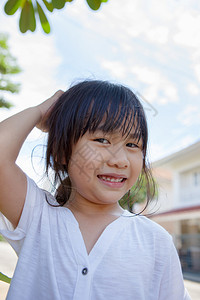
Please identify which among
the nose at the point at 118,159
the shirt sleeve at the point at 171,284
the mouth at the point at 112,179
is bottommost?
Result: the shirt sleeve at the point at 171,284

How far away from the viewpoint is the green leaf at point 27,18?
1529mm

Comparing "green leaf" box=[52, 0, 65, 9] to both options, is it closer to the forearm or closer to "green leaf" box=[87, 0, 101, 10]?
"green leaf" box=[87, 0, 101, 10]

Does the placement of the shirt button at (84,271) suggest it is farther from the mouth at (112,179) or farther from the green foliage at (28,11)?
the green foliage at (28,11)

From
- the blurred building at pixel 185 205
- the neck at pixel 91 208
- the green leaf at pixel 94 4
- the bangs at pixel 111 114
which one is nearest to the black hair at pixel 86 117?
the bangs at pixel 111 114

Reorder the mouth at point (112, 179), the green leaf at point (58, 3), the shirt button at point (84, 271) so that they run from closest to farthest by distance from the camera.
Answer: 1. the shirt button at point (84, 271)
2. the mouth at point (112, 179)
3. the green leaf at point (58, 3)

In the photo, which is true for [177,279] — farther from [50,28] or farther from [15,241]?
[50,28]

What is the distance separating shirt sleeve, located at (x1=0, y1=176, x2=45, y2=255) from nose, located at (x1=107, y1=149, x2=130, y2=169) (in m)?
0.30

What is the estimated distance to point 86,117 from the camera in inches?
48.7

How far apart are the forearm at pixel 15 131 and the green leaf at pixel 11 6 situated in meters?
0.48

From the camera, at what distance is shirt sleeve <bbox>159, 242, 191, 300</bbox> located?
3.82 ft

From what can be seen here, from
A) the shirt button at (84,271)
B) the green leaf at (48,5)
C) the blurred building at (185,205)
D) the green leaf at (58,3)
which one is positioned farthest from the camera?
the blurred building at (185,205)

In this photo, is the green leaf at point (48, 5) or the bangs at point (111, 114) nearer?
the bangs at point (111, 114)

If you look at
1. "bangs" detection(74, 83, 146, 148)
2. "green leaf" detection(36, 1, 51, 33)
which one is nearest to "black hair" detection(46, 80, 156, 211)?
"bangs" detection(74, 83, 146, 148)

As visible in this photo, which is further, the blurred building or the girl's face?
the blurred building
